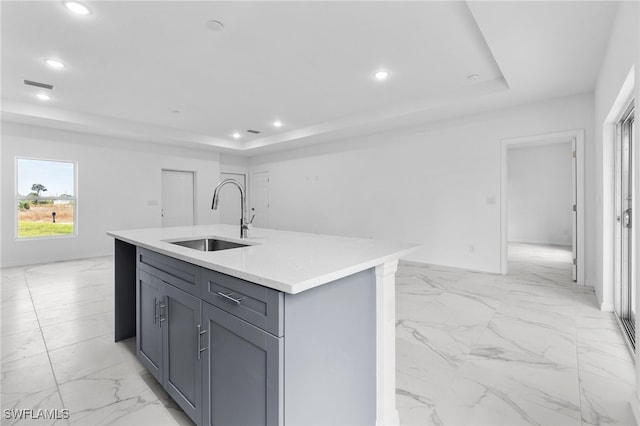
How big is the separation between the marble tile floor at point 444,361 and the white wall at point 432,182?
1.27m

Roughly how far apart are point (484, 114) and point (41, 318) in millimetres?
5888

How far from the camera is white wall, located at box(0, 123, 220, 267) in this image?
5.11 m

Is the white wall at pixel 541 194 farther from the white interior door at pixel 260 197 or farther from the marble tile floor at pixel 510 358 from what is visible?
the white interior door at pixel 260 197

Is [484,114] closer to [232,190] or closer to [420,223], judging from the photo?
[420,223]

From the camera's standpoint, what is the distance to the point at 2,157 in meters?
5.01

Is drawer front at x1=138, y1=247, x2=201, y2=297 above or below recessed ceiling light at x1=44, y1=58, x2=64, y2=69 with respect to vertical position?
below

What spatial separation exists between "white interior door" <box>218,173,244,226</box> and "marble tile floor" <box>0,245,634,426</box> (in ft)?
15.7

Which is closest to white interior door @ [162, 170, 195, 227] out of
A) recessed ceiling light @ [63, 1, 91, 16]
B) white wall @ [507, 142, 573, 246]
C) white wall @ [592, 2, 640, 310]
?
recessed ceiling light @ [63, 1, 91, 16]

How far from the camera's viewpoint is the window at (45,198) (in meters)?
5.26

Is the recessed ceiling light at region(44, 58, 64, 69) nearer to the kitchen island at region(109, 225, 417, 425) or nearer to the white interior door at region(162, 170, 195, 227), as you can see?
the kitchen island at region(109, 225, 417, 425)

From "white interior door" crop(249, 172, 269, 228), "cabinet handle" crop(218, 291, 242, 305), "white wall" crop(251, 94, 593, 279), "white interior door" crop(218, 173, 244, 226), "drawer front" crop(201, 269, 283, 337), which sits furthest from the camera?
"white interior door" crop(218, 173, 244, 226)

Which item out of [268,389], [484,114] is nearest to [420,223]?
[484,114]

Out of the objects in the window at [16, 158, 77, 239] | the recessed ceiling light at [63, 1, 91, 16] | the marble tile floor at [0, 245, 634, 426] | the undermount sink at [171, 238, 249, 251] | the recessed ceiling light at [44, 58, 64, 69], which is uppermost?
the recessed ceiling light at [44, 58, 64, 69]

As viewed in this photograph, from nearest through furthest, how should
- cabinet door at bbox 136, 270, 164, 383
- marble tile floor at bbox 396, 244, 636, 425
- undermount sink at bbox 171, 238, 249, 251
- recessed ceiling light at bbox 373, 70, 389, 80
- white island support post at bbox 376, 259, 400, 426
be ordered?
1. white island support post at bbox 376, 259, 400, 426
2. marble tile floor at bbox 396, 244, 636, 425
3. cabinet door at bbox 136, 270, 164, 383
4. undermount sink at bbox 171, 238, 249, 251
5. recessed ceiling light at bbox 373, 70, 389, 80
